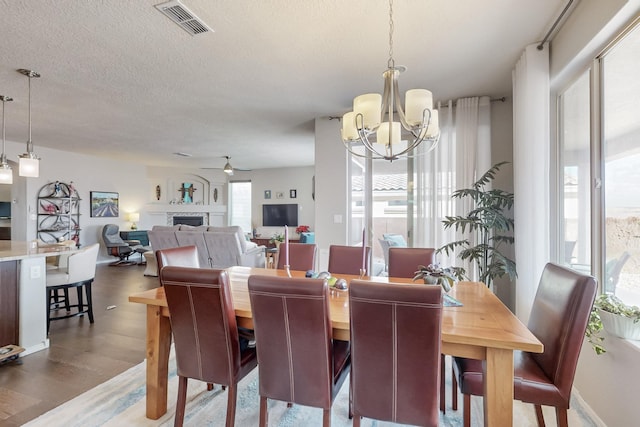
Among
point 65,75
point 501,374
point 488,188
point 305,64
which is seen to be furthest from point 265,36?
point 488,188

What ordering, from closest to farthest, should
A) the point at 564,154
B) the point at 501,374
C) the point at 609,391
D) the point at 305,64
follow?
the point at 501,374
the point at 609,391
the point at 564,154
the point at 305,64

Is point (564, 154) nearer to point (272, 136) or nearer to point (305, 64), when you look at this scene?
point (305, 64)

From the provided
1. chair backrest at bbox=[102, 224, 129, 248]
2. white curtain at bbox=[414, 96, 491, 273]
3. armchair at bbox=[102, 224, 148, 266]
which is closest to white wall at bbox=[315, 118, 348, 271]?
white curtain at bbox=[414, 96, 491, 273]

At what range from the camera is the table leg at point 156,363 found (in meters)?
1.91

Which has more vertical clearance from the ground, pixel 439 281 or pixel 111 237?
pixel 439 281

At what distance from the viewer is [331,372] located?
1478 millimetres

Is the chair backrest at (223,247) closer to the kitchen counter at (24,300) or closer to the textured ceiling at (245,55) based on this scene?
the textured ceiling at (245,55)

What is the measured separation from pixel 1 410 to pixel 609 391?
12.1ft

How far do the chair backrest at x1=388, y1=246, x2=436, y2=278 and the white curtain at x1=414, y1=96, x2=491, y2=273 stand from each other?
1.37 meters

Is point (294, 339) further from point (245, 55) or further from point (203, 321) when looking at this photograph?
point (245, 55)

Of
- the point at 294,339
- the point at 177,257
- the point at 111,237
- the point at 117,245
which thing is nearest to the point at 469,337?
the point at 294,339

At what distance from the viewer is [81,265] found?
3.41 meters

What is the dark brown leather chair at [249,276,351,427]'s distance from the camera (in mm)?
1386

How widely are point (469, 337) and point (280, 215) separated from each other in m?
8.20
